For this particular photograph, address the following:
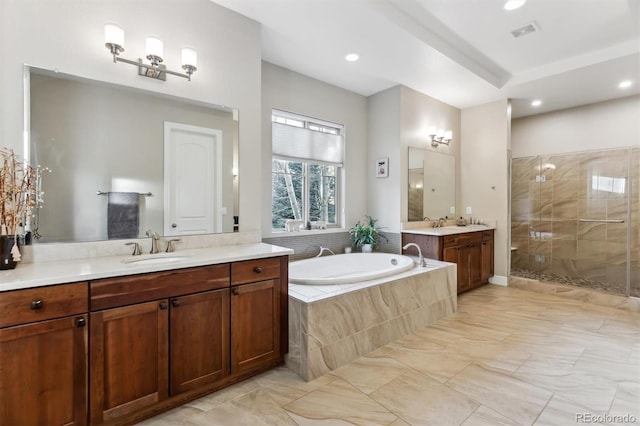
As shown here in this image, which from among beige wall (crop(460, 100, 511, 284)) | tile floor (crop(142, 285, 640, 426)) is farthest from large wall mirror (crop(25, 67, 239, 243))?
beige wall (crop(460, 100, 511, 284))

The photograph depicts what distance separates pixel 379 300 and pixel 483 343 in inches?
39.9

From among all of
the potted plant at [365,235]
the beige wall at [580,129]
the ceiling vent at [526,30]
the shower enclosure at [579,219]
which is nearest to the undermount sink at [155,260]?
the potted plant at [365,235]

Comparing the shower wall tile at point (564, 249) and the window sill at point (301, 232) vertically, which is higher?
the window sill at point (301, 232)

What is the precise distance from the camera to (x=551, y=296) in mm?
3975

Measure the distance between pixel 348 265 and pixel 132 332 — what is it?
2.55m

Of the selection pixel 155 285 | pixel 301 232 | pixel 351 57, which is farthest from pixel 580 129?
pixel 155 285

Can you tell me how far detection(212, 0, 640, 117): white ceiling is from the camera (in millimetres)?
2504

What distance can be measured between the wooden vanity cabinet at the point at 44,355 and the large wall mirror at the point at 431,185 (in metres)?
3.70

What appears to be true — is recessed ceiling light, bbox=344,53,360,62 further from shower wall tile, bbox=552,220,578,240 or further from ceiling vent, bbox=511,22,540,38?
shower wall tile, bbox=552,220,578,240

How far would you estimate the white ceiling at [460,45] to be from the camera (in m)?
2.50

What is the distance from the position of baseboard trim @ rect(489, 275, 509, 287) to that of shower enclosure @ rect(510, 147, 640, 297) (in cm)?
20

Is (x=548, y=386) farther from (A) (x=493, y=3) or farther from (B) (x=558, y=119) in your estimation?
(B) (x=558, y=119)

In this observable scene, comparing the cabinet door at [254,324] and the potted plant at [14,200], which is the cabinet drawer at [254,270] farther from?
the potted plant at [14,200]

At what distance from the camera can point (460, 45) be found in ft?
10.4
